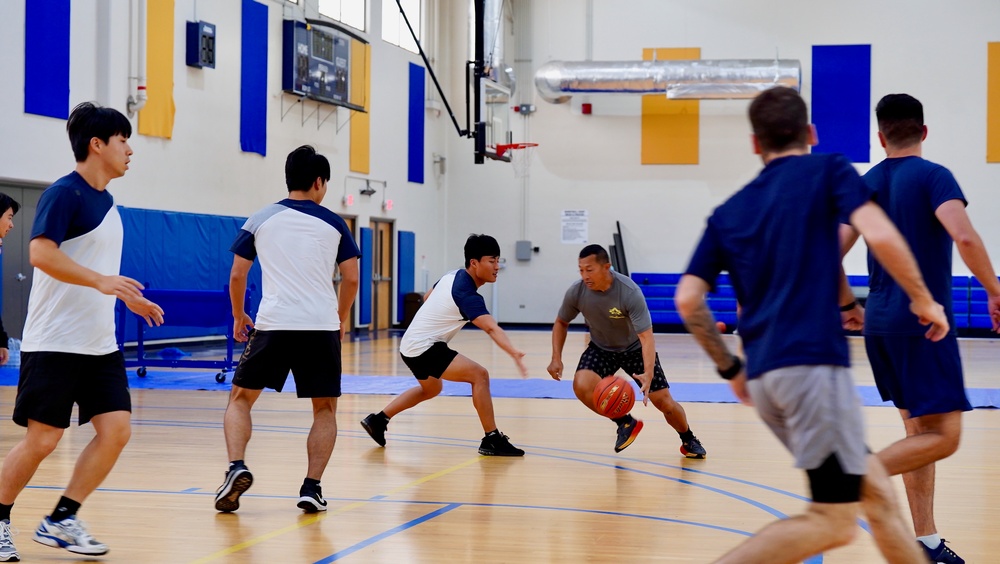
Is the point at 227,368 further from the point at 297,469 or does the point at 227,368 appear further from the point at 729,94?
the point at 729,94

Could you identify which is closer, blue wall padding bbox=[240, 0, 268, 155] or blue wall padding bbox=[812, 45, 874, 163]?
blue wall padding bbox=[240, 0, 268, 155]

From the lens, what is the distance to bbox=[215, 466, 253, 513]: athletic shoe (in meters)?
5.16

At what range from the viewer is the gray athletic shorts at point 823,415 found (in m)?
2.87

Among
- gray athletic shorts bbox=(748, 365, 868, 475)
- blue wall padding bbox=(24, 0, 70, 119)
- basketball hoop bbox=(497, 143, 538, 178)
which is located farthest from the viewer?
basketball hoop bbox=(497, 143, 538, 178)

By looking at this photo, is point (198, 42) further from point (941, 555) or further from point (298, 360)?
point (941, 555)

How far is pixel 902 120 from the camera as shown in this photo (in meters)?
4.20

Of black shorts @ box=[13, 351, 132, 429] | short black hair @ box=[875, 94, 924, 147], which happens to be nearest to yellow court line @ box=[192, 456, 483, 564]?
black shorts @ box=[13, 351, 132, 429]

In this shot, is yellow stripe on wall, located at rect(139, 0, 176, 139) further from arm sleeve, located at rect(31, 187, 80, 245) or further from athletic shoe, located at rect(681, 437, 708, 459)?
arm sleeve, located at rect(31, 187, 80, 245)

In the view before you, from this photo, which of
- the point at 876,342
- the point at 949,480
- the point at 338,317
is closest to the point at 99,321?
the point at 338,317

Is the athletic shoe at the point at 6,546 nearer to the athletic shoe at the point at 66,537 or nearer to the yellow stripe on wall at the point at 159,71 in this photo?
the athletic shoe at the point at 66,537

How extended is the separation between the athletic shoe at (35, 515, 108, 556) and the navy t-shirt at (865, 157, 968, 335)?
10.5 feet

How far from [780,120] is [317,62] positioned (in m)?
16.8

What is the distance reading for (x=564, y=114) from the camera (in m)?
24.4

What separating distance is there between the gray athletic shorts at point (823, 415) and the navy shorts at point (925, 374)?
1.22 m
